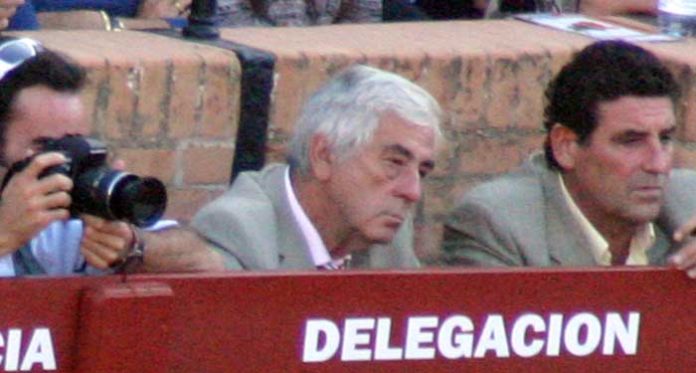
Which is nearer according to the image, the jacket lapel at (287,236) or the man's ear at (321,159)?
the jacket lapel at (287,236)

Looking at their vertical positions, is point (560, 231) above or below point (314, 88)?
below

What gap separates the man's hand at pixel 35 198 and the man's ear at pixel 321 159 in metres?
0.83

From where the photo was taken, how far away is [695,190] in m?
4.39

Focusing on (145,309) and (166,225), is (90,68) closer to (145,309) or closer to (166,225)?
(166,225)

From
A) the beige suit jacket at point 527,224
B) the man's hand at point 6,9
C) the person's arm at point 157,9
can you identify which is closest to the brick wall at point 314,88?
the man's hand at point 6,9

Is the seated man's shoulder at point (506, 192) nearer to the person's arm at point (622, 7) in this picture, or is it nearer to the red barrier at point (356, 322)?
the red barrier at point (356, 322)

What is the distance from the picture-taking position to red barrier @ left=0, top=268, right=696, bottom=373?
3.16 metres

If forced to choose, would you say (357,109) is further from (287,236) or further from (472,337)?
(472,337)

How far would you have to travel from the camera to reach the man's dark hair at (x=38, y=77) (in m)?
3.67

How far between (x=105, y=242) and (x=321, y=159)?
76 cm

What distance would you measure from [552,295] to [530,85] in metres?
1.22

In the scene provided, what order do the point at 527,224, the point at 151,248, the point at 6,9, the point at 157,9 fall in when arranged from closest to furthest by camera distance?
1. the point at 151,248
2. the point at 527,224
3. the point at 6,9
4. the point at 157,9

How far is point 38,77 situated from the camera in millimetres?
3707

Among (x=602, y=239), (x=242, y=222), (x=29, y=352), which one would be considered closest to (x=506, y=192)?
(x=602, y=239)
